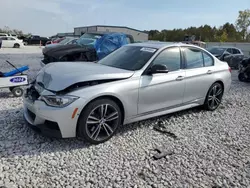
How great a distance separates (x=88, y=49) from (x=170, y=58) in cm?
419

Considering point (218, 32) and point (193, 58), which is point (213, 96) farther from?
point (218, 32)

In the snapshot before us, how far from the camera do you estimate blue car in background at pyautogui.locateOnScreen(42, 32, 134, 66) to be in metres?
7.18

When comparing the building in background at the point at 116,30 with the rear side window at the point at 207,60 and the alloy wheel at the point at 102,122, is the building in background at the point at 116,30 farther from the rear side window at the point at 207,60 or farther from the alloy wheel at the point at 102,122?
the alloy wheel at the point at 102,122

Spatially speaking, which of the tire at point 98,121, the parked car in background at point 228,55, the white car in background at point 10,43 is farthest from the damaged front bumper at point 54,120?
the white car in background at point 10,43

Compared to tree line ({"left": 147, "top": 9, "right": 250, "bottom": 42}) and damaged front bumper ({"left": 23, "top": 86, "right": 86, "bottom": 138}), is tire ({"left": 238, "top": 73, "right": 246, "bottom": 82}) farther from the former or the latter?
tree line ({"left": 147, "top": 9, "right": 250, "bottom": 42})

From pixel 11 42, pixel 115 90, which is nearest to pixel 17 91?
pixel 115 90

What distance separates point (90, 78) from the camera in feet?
10.7

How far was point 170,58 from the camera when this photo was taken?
14.0 feet

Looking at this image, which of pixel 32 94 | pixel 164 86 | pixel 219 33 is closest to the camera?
pixel 32 94

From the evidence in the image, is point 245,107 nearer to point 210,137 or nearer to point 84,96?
point 210,137

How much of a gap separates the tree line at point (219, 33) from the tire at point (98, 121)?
51.3 m

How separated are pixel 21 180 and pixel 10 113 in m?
2.23

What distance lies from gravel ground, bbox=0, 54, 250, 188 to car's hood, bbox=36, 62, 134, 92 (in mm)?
884

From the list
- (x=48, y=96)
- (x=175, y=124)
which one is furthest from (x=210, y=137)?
(x=48, y=96)
